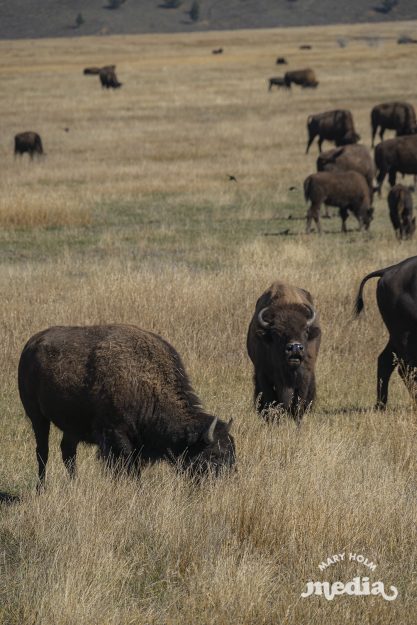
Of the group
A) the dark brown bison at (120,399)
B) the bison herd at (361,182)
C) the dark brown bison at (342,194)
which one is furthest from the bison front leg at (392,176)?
the dark brown bison at (120,399)

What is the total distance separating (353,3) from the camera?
169 meters

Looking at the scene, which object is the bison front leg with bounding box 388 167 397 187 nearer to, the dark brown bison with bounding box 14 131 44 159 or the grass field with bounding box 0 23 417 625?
the grass field with bounding box 0 23 417 625

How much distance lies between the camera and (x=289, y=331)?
7.39 m

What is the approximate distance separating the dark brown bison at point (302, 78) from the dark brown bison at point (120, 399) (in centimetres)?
4784

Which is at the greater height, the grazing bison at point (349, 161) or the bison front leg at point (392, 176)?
the grazing bison at point (349, 161)

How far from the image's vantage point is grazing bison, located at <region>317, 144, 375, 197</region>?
20.8 m

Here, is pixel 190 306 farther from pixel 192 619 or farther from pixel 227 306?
pixel 192 619

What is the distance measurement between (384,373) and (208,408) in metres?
1.62

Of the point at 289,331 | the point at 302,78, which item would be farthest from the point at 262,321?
the point at 302,78

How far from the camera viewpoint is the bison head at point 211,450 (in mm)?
5812

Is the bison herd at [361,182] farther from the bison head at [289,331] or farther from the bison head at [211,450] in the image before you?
the bison head at [211,450]

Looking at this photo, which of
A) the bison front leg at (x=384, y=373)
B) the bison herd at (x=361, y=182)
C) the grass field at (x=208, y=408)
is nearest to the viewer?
the grass field at (x=208, y=408)

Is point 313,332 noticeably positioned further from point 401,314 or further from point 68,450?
point 68,450

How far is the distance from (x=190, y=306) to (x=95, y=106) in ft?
114
